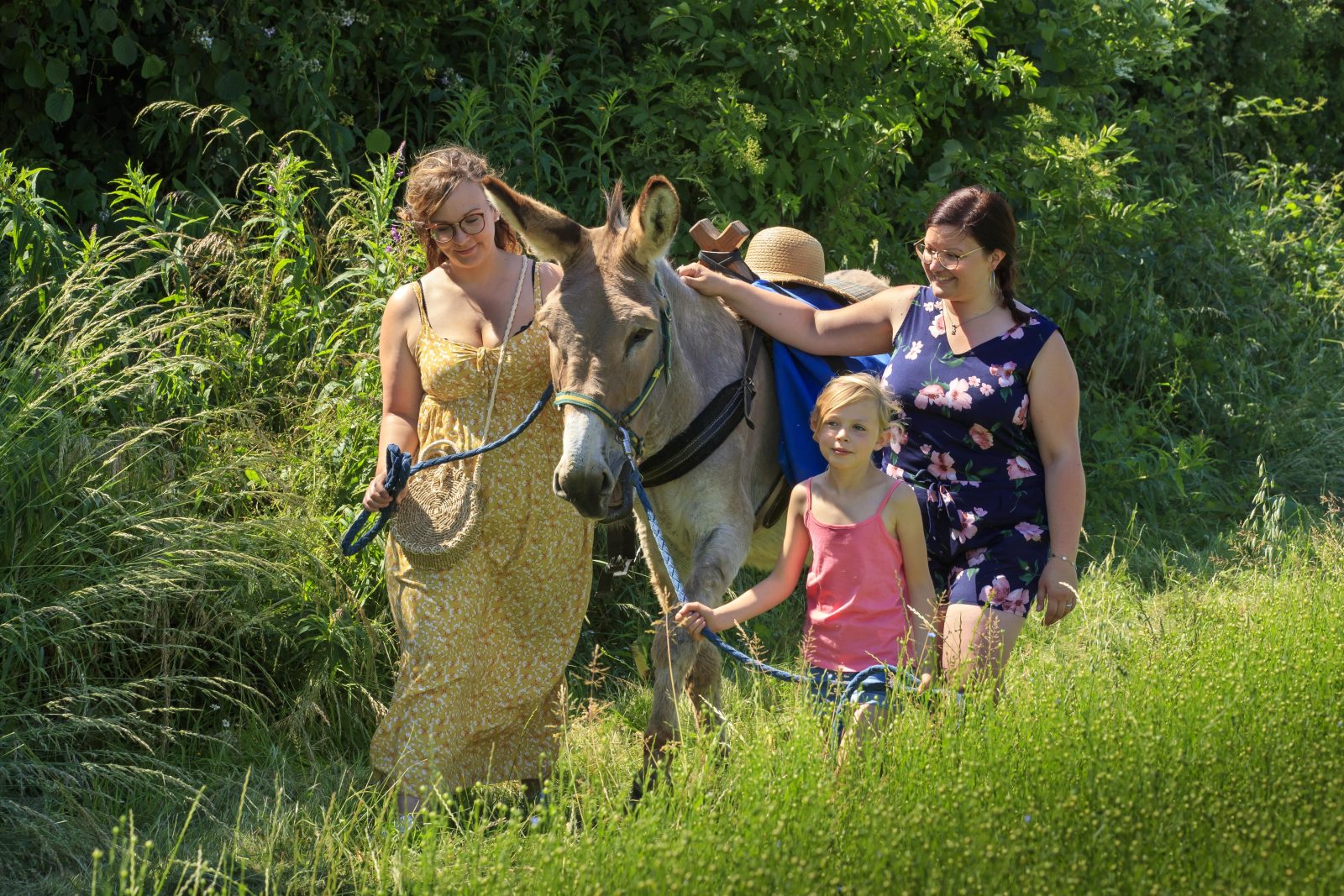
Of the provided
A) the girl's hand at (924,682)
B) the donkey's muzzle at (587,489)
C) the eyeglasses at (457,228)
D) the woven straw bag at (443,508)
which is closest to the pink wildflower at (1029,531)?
the girl's hand at (924,682)

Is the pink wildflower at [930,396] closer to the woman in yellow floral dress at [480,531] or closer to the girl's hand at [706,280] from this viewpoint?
the girl's hand at [706,280]

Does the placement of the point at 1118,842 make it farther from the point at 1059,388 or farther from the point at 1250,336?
the point at 1250,336

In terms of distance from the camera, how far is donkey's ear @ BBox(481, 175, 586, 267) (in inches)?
142

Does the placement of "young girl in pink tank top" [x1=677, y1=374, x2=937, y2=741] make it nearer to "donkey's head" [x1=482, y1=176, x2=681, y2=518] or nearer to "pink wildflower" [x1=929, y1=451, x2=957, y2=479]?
"pink wildflower" [x1=929, y1=451, x2=957, y2=479]

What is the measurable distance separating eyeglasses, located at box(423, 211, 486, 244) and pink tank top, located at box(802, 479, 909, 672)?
4.36ft

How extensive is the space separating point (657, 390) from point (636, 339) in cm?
17

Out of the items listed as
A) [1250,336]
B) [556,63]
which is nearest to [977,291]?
[556,63]

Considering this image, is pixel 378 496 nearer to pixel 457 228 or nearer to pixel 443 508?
pixel 443 508

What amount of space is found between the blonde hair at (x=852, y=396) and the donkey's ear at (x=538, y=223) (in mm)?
814

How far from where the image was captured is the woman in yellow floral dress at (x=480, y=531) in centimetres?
373

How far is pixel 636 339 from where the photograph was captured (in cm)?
357

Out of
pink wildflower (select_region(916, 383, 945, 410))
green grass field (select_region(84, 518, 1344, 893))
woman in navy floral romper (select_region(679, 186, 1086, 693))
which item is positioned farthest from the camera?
pink wildflower (select_region(916, 383, 945, 410))

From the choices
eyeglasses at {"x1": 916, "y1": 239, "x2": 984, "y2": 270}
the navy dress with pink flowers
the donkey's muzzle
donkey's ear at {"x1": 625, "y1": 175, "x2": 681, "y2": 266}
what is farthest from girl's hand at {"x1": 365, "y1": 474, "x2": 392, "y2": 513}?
eyeglasses at {"x1": 916, "y1": 239, "x2": 984, "y2": 270}

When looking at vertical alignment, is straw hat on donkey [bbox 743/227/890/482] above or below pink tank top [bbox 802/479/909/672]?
above
